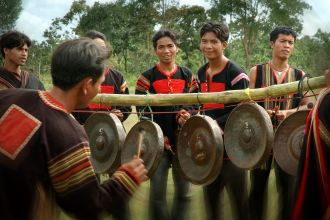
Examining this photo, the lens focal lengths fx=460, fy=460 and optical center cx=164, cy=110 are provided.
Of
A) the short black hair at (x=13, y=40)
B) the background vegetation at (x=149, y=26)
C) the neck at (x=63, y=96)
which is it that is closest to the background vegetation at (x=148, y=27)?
the background vegetation at (x=149, y=26)

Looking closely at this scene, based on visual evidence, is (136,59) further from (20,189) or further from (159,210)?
(20,189)

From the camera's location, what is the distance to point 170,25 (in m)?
22.4

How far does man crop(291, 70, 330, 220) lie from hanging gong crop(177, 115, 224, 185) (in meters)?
1.38

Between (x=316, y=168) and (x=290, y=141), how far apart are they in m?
1.20

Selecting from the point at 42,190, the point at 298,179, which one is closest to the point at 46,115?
the point at 42,190

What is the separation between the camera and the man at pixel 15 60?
14.7 feet

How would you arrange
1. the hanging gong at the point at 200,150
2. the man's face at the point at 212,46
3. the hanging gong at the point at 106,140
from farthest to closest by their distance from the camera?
1. the hanging gong at the point at 106,140
2. the man's face at the point at 212,46
3. the hanging gong at the point at 200,150

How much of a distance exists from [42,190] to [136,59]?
20597 mm

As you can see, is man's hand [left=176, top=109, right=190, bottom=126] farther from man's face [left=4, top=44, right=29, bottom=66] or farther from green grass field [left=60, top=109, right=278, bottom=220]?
man's face [left=4, top=44, right=29, bottom=66]

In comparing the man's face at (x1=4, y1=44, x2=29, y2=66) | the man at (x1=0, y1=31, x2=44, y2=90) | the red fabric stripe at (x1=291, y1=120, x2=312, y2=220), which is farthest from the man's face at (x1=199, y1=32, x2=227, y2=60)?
the red fabric stripe at (x1=291, y1=120, x2=312, y2=220)

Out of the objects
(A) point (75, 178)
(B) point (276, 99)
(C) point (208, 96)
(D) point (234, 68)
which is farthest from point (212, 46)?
(A) point (75, 178)

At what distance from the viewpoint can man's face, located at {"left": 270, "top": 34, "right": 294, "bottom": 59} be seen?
13.5 feet

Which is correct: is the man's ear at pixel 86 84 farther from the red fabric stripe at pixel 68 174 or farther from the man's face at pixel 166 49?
the man's face at pixel 166 49

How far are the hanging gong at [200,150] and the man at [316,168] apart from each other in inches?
54.5
